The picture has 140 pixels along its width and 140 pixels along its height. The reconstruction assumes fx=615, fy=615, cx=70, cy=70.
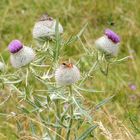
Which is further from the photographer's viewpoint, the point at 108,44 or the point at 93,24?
the point at 93,24

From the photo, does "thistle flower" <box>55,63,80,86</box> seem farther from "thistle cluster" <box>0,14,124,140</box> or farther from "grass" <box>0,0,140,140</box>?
"grass" <box>0,0,140,140</box>

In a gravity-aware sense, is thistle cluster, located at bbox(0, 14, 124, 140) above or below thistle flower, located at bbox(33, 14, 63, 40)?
below

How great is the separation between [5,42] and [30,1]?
745mm

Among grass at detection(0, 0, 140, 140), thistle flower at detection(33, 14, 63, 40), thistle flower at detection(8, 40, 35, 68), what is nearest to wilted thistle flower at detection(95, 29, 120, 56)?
thistle flower at detection(33, 14, 63, 40)

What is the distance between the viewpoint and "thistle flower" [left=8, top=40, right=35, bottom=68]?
2.38 m

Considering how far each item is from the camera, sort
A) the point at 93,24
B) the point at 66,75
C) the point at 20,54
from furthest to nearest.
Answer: the point at 93,24 → the point at 20,54 → the point at 66,75

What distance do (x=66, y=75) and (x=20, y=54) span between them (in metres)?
0.24

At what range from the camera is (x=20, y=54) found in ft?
7.89

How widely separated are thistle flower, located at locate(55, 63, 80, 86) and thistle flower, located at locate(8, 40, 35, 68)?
156 millimetres

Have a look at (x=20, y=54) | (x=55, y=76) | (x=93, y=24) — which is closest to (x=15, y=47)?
(x=20, y=54)

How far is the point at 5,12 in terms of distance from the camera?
203 inches

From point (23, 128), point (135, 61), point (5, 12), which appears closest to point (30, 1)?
point (5, 12)

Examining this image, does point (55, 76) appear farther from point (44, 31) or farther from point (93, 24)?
point (93, 24)

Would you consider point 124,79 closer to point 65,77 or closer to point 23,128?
point 23,128
